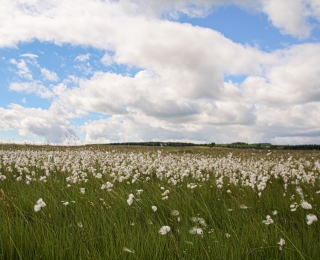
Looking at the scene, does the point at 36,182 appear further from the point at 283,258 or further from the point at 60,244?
the point at 283,258

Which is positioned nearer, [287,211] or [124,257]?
[124,257]

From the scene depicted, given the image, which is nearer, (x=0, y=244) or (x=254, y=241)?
(x=0, y=244)

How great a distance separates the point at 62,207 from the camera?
5.96 metres

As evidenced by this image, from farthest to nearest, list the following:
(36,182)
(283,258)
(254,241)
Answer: (36,182), (254,241), (283,258)

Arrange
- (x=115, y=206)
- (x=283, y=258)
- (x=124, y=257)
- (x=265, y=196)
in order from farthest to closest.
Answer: (x=265, y=196)
(x=115, y=206)
(x=283, y=258)
(x=124, y=257)

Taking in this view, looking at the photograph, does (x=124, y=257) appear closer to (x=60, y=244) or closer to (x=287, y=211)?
(x=60, y=244)

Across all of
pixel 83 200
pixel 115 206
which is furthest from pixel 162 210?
pixel 83 200

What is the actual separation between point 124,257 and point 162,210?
100 inches

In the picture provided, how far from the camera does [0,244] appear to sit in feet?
12.8

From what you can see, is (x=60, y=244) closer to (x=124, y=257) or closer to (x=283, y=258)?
(x=124, y=257)

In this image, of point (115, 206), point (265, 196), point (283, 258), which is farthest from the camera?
point (265, 196)

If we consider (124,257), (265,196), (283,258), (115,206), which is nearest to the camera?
(124,257)

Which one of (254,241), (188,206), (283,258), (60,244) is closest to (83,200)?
(188,206)

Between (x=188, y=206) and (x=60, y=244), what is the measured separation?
9.62 feet
